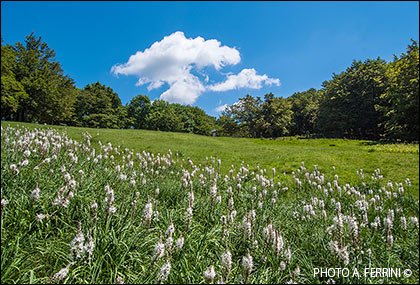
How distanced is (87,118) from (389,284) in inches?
2504

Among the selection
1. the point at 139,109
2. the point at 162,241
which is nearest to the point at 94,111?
the point at 139,109

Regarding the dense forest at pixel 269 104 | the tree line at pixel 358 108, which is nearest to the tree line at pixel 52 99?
the dense forest at pixel 269 104

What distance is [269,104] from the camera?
54500 millimetres

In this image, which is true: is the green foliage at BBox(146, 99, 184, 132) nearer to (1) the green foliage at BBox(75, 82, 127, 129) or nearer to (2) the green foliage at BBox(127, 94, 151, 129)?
(2) the green foliage at BBox(127, 94, 151, 129)

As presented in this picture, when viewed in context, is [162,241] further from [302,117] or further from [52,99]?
[302,117]

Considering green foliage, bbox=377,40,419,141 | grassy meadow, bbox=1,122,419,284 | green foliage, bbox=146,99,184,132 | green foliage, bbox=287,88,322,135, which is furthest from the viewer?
green foliage, bbox=146,99,184,132

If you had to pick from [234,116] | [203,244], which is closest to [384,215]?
[203,244]

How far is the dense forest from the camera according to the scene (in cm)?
2817

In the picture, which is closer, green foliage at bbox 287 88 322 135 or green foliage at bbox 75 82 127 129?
green foliage at bbox 75 82 127 129

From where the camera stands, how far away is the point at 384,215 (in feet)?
18.7

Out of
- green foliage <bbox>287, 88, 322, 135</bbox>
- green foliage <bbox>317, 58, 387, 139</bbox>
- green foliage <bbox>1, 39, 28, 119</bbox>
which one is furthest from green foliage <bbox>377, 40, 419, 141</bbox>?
green foliage <bbox>1, 39, 28, 119</bbox>

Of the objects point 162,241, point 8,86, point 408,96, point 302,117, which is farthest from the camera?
point 302,117

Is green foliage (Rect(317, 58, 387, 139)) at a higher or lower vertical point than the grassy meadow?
higher

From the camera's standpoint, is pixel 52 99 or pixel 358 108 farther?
pixel 358 108
